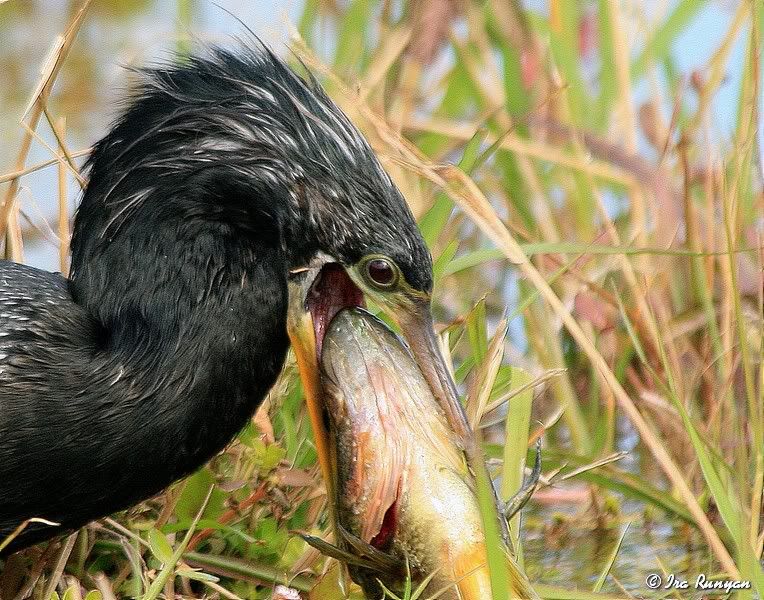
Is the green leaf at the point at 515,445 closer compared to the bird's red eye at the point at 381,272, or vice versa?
the bird's red eye at the point at 381,272

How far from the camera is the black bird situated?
257 cm

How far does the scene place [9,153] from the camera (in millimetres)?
5211

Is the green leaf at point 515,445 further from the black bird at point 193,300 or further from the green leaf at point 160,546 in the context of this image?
the green leaf at point 160,546

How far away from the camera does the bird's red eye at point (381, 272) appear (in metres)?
2.55

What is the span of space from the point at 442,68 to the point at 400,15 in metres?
0.50

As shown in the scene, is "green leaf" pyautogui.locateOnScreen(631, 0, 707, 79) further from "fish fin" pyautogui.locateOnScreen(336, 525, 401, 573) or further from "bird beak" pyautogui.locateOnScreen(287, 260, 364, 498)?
"fish fin" pyautogui.locateOnScreen(336, 525, 401, 573)

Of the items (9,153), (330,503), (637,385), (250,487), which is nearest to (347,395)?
(330,503)

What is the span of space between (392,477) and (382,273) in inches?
14.2

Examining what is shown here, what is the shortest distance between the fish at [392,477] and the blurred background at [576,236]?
335 millimetres

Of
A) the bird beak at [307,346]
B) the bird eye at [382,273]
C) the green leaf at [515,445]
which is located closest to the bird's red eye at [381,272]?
the bird eye at [382,273]

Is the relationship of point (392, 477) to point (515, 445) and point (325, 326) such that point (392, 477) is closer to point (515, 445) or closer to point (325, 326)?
point (325, 326)

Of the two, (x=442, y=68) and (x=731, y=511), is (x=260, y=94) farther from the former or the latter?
(x=442, y=68)
